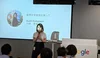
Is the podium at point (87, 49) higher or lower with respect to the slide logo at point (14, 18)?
lower

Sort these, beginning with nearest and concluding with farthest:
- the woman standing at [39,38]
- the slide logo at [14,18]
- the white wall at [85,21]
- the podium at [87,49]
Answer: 1. the podium at [87,49]
2. the woman standing at [39,38]
3. the white wall at [85,21]
4. the slide logo at [14,18]

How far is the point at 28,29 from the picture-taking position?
22.2 feet

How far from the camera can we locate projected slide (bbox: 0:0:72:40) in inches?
255

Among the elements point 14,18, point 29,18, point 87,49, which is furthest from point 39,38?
point 14,18

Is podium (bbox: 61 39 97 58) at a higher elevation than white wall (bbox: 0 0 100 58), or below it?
below

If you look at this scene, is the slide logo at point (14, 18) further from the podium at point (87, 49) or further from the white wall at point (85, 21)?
the podium at point (87, 49)

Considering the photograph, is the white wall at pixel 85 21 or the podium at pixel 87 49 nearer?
the podium at pixel 87 49

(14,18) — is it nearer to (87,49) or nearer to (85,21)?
(85,21)

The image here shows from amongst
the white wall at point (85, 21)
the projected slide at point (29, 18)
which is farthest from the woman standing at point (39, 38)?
the white wall at point (85, 21)

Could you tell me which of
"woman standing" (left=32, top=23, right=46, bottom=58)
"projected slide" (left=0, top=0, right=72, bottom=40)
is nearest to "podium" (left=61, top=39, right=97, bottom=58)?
"woman standing" (left=32, top=23, right=46, bottom=58)

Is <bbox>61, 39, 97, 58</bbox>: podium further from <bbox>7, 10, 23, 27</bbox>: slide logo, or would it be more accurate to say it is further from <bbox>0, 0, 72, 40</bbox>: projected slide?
<bbox>7, 10, 23, 27</bbox>: slide logo

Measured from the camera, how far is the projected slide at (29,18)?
648 centimetres

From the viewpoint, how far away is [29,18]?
6742 millimetres

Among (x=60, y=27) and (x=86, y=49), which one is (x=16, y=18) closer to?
(x=60, y=27)
